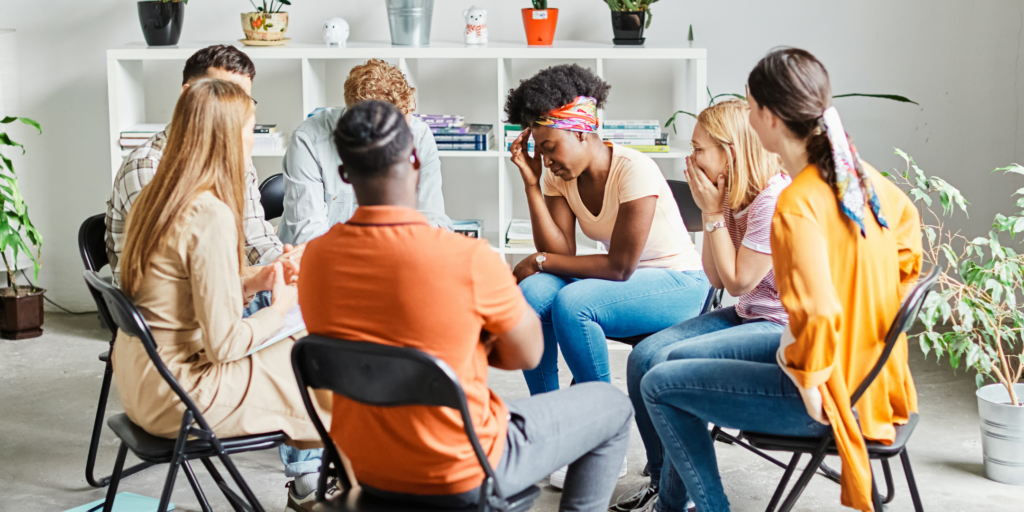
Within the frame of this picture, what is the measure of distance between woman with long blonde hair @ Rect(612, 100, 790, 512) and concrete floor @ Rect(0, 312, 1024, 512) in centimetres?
37

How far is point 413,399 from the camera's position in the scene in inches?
57.9

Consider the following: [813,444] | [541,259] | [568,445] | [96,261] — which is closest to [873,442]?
[813,444]

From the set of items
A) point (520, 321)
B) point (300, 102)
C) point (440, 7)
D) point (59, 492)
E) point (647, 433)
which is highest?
point (440, 7)

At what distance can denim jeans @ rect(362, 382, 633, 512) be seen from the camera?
1611 mm

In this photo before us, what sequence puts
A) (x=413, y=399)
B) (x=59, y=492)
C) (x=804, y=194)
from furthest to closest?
(x=59, y=492) → (x=804, y=194) → (x=413, y=399)

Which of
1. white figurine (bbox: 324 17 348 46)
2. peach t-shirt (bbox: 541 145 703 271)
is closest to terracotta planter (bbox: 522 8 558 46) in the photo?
white figurine (bbox: 324 17 348 46)

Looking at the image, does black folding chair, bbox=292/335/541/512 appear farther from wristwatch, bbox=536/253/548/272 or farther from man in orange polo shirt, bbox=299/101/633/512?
wristwatch, bbox=536/253/548/272

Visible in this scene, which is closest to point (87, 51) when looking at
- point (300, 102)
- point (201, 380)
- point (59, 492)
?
point (300, 102)

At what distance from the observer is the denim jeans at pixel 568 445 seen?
1.61m

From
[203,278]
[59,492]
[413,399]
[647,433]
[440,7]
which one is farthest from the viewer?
[440,7]

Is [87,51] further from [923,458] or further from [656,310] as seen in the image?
[923,458]

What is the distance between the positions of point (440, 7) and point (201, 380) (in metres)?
2.73

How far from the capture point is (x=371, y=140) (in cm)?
151

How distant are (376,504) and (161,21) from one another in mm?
3012
